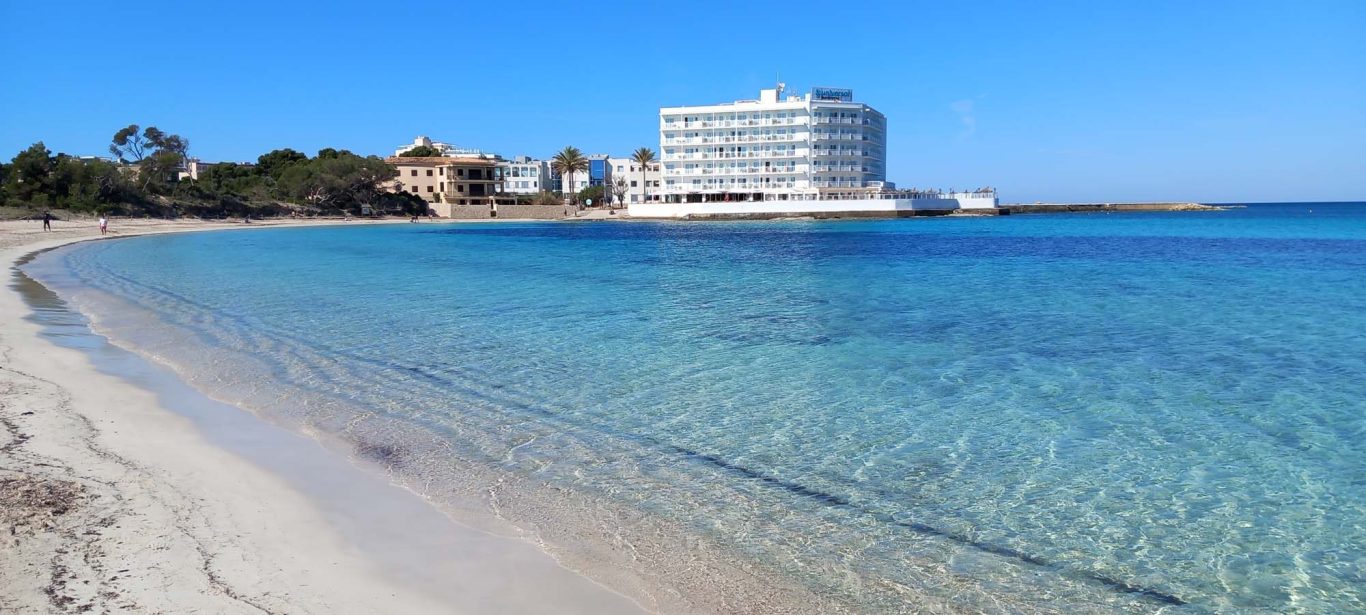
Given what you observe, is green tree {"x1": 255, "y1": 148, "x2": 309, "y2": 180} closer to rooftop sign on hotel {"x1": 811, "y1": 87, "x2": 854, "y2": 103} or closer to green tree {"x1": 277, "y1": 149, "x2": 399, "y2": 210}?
green tree {"x1": 277, "y1": 149, "x2": 399, "y2": 210}

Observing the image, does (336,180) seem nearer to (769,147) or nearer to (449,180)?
(449,180)

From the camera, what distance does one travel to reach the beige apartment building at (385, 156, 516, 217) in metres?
122

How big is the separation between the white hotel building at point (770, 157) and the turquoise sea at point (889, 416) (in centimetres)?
9562

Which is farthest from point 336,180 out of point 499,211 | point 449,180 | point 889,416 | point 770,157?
point 889,416

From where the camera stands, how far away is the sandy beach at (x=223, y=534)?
4844 millimetres

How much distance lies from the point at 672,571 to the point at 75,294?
2399 cm

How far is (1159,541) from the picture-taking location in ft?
20.5

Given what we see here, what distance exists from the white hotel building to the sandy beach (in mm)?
109457

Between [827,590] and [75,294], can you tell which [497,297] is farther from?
[827,590]

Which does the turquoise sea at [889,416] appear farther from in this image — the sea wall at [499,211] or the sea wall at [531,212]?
the sea wall at [531,212]

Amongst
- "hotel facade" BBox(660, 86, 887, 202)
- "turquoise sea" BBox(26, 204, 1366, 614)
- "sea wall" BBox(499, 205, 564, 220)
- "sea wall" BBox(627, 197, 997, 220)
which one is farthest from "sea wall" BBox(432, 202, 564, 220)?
"turquoise sea" BBox(26, 204, 1366, 614)

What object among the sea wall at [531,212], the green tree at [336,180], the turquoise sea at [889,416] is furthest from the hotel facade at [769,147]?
the turquoise sea at [889,416]

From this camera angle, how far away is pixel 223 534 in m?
5.76

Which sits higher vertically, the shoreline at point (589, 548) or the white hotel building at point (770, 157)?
the white hotel building at point (770, 157)
